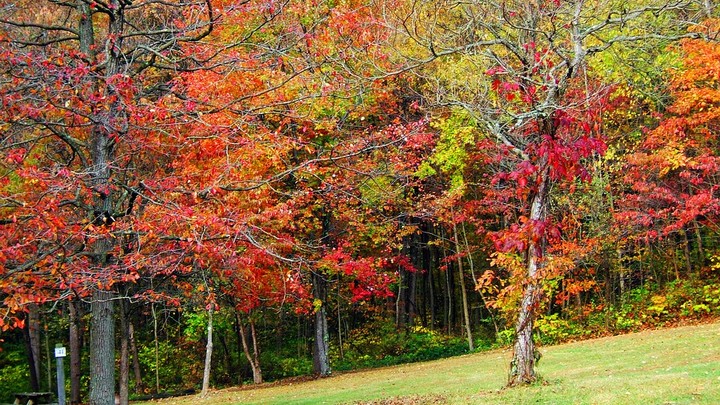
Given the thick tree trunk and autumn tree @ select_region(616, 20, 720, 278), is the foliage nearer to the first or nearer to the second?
autumn tree @ select_region(616, 20, 720, 278)

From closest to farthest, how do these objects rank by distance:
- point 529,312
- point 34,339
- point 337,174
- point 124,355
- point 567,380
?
point 529,312, point 567,380, point 337,174, point 124,355, point 34,339

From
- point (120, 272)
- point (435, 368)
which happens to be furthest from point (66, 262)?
point (435, 368)

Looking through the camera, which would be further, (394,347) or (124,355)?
(394,347)

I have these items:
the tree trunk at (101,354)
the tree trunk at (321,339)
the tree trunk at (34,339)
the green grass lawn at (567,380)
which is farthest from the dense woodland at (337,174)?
the green grass lawn at (567,380)

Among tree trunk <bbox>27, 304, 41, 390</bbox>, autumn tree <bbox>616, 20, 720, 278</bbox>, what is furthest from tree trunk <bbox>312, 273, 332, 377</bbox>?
tree trunk <bbox>27, 304, 41, 390</bbox>

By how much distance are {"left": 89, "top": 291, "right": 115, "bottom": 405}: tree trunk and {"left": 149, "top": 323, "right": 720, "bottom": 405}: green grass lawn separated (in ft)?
16.5

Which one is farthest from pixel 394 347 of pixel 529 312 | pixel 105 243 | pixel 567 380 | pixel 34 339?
pixel 105 243

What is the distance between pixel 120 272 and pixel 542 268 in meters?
6.13

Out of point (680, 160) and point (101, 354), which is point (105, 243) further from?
point (680, 160)

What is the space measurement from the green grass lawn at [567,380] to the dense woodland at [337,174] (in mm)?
1298

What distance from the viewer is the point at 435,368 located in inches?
834

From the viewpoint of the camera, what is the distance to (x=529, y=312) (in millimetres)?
10891

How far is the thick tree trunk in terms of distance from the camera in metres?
10.8

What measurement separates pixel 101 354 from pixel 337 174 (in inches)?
390
